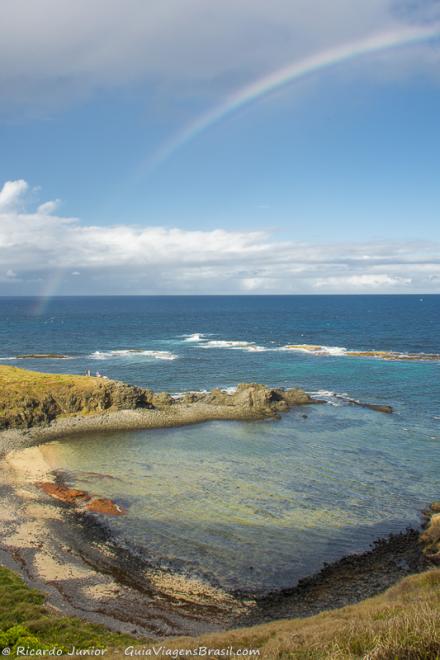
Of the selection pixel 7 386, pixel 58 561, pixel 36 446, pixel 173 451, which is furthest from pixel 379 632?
pixel 7 386

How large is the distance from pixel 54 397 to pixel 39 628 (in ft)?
130

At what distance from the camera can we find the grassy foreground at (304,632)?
34.6ft

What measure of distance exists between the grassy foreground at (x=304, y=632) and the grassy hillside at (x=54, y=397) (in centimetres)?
3059

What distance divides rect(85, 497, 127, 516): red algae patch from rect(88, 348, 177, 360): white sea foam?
61.7m

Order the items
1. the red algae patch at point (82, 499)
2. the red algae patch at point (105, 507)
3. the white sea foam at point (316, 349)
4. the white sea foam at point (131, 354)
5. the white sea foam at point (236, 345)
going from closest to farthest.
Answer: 1. the red algae patch at point (105, 507)
2. the red algae patch at point (82, 499)
3. the white sea foam at point (131, 354)
4. the white sea foam at point (316, 349)
5. the white sea foam at point (236, 345)

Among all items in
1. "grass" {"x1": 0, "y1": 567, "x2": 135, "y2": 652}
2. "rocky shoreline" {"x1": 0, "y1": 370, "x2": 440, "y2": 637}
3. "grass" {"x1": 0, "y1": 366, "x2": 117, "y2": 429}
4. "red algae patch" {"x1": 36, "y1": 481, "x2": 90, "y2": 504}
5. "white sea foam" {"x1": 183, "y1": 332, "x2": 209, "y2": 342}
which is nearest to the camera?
"grass" {"x1": 0, "y1": 567, "x2": 135, "y2": 652}

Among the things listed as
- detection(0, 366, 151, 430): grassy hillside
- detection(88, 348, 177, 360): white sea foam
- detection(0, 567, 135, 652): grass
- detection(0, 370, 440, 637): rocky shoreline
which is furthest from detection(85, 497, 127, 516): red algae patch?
detection(88, 348, 177, 360): white sea foam

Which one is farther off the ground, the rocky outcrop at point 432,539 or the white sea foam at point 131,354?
the white sea foam at point 131,354

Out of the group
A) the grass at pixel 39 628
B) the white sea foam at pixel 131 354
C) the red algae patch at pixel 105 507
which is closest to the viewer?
the grass at pixel 39 628

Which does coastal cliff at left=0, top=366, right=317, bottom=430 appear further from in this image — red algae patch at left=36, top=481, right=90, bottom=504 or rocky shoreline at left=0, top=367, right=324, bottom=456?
red algae patch at left=36, top=481, right=90, bottom=504

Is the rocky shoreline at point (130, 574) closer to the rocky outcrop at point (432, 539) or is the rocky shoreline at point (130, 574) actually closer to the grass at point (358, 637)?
the rocky outcrop at point (432, 539)

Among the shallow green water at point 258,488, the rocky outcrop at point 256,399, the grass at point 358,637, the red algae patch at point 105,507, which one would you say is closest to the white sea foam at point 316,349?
the rocky outcrop at point 256,399

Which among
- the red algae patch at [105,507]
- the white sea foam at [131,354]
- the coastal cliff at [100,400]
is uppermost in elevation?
the white sea foam at [131,354]

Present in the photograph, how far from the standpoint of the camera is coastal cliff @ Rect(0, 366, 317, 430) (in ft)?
170
